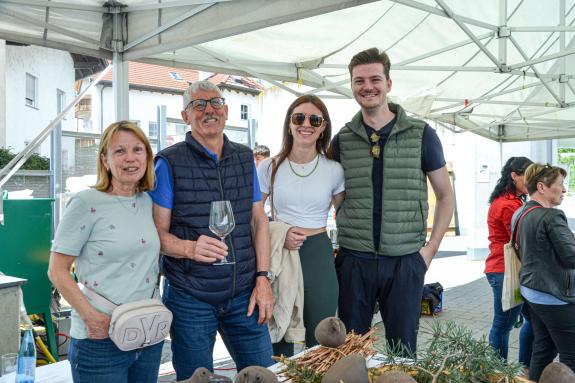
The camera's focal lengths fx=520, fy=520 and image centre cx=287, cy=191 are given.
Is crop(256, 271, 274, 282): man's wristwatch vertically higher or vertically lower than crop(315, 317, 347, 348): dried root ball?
lower

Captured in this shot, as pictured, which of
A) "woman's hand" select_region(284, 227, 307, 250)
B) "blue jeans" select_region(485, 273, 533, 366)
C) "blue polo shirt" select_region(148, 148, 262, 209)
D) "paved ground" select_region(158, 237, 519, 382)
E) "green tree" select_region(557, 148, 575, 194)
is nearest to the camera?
"blue polo shirt" select_region(148, 148, 262, 209)

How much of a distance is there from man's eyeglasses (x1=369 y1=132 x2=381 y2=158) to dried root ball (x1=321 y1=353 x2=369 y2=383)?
4.72ft

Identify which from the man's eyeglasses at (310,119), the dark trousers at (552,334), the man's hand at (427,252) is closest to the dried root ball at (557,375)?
the man's hand at (427,252)

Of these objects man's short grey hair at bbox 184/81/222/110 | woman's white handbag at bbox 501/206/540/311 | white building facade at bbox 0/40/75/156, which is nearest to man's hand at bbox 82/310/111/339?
man's short grey hair at bbox 184/81/222/110

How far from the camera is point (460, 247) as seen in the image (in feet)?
46.0

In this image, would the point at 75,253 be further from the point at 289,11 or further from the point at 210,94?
the point at 289,11

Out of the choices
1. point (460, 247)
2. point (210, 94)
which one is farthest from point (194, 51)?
point (460, 247)

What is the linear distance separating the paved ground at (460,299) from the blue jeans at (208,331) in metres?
1.66

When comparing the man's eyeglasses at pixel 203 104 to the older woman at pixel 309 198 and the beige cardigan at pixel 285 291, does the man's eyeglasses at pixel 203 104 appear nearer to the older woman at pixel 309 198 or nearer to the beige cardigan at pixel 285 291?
the older woman at pixel 309 198

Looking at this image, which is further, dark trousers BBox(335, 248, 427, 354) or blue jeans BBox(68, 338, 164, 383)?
dark trousers BBox(335, 248, 427, 354)

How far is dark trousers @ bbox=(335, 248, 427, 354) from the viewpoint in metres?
2.29

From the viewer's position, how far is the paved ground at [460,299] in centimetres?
480

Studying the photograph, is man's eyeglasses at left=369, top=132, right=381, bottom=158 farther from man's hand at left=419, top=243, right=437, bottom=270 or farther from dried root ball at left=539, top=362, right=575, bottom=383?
dried root ball at left=539, top=362, right=575, bottom=383

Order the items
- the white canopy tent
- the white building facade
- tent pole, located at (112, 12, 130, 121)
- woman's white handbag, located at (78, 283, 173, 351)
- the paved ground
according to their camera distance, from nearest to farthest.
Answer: woman's white handbag, located at (78, 283, 173, 351) → the white canopy tent → tent pole, located at (112, 12, 130, 121) → the paved ground → the white building facade
